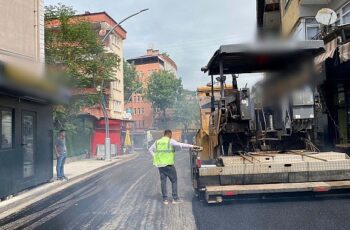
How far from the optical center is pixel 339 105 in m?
12.7

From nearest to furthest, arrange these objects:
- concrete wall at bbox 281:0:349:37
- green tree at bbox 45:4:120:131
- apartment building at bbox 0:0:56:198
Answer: apartment building at bbox 0:0:56:198
concrete wall at bbox 281:0:349:37
green tree at bbox 45:4:120:131

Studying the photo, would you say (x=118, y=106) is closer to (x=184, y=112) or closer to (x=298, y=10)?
(x=184, y=112)

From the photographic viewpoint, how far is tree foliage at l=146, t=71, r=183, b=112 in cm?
6344

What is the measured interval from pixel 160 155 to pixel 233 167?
1.77m

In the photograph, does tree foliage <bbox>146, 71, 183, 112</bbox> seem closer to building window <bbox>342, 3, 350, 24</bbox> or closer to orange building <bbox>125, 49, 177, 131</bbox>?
orange building <bbox>125, 49, 177, 131</bbox>

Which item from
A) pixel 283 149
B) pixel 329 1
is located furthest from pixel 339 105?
pixel 283 149

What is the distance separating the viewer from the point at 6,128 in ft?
31.4

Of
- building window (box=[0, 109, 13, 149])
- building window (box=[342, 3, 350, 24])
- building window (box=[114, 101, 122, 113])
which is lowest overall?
building window (box=[0, 109, 13, 149])

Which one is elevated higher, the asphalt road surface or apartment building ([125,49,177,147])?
apartment building ([125,49,177,147])

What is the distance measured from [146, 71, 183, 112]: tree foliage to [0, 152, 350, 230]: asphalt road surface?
54.7 meters

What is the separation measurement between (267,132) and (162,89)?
5578cm

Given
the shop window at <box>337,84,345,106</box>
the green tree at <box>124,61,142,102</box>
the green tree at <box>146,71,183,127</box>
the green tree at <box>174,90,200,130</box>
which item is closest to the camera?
the shop window at <box>337,84,345,106</box>

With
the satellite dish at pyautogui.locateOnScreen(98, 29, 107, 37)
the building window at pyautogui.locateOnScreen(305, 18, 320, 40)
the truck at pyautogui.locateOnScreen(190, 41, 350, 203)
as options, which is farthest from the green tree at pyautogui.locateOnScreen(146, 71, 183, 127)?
the truck at pyautogui.locateOnScreen(190, 41, 350, 203)

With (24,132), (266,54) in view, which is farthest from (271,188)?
(24,132)
